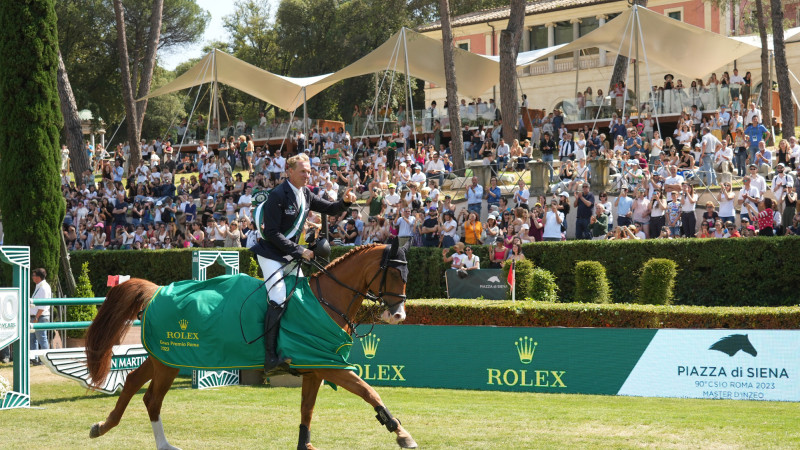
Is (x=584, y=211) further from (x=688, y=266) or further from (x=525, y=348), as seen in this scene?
(x=525, y=348)

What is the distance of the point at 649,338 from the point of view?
12.0 metres

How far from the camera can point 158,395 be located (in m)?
8.37

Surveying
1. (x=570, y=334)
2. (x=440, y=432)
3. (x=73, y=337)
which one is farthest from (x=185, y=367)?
(x=73, y=337)

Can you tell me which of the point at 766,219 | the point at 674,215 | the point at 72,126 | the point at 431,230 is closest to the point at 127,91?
the point at 72,126

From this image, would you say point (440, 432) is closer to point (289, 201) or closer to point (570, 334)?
point (289, 201)

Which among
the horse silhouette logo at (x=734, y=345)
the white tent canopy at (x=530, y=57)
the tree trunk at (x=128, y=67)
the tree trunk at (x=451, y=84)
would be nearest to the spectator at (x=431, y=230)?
the tree trunk at (x=451, y=84)

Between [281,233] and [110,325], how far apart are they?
6.99 feet

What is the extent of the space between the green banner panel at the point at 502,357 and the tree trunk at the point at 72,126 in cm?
2127

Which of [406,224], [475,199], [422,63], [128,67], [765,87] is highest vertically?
[128,67]

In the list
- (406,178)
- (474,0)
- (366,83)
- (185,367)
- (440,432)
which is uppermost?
(474,0)

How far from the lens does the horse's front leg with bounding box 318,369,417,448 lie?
7.41 meters

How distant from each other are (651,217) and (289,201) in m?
13.6

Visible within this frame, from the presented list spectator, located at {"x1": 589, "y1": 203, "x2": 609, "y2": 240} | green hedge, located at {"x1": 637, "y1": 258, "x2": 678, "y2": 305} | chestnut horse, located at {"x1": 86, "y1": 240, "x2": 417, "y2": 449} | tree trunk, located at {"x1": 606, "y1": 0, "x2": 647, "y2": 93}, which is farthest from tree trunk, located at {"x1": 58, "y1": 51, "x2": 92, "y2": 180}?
Result: chestnut horse, located at {"x1": 86, "y1": 240, "x2": 417, "y2": 449}

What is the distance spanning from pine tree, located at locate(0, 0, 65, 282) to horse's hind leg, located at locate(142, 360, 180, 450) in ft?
36.5
